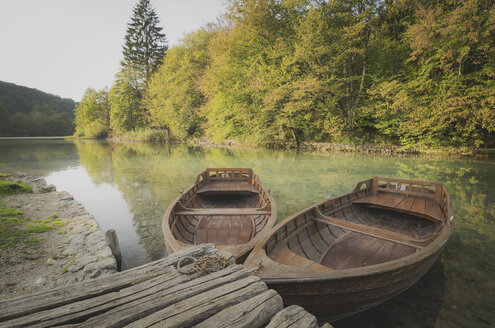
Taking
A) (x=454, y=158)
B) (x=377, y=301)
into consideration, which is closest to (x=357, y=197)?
(x=377, y=301)

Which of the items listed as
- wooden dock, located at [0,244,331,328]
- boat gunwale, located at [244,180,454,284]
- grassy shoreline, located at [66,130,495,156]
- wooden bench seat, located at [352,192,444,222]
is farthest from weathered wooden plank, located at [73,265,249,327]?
grassy shoreline, located at [66,130,495,156]

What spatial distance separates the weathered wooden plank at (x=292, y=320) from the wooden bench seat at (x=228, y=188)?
202 inches

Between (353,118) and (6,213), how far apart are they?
2475cm

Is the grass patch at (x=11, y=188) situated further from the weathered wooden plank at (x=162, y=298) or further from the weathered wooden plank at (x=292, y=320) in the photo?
the weathered wooden plank at (x=292, y=320)

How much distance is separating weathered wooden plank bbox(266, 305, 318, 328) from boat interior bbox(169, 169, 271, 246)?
8.34ft

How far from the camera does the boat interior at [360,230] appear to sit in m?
3.44

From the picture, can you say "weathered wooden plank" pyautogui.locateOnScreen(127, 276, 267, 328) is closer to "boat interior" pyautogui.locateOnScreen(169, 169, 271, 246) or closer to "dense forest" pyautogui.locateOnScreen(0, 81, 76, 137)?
"boat interior" pyautogui.locateOnScreen(169, 169, 271, 246)

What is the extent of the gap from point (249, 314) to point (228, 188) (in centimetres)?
569

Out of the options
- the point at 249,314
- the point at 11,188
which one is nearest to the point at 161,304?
the point at 249,314

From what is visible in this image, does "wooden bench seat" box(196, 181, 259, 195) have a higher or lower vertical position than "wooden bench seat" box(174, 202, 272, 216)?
lower

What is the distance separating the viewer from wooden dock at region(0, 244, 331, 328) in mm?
1589

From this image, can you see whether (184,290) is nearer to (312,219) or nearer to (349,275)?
(349,275)

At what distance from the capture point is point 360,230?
152 inches

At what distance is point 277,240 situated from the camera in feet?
11.0
